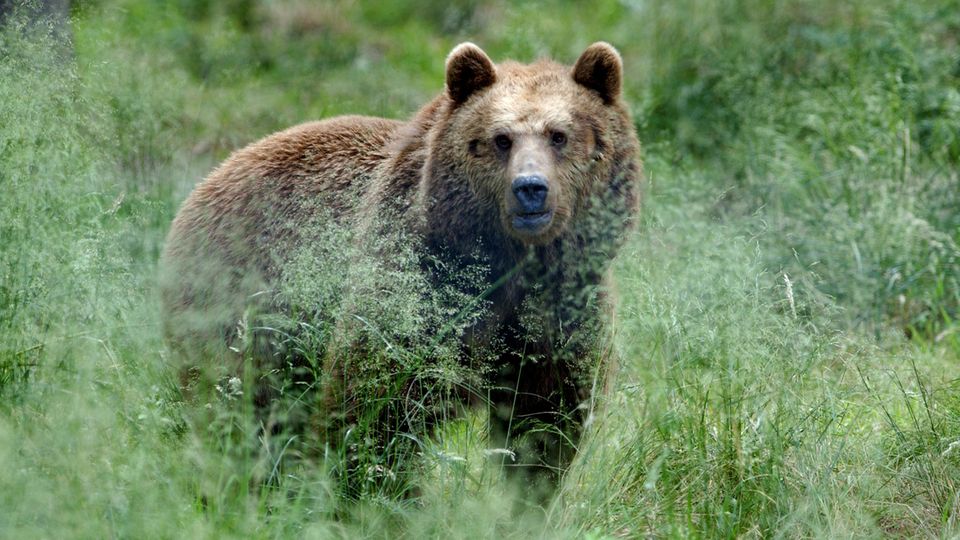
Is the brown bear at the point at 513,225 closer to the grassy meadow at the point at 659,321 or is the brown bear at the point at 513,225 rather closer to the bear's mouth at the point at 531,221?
the bear's mouth at the point at 531,221

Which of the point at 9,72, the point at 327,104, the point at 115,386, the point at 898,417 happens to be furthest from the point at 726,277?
the point at 327,104

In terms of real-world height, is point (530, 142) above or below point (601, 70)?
below

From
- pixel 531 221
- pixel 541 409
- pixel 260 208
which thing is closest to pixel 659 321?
pixel 531 221

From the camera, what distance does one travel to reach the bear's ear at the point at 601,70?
503 cm

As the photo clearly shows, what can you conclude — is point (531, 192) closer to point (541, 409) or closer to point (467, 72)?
point (467, 72)

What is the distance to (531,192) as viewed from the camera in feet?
15.0

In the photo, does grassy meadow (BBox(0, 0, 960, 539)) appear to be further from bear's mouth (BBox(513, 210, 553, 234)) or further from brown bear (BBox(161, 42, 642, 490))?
bear's mouth (BBox(513, 210, 553, 234))

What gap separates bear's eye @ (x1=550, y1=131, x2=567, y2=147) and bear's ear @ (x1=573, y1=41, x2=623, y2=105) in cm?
36

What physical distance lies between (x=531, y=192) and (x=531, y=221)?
115 mm

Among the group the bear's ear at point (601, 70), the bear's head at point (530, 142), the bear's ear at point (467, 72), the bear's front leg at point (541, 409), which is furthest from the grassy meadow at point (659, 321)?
the bear's ear at point (467, 72)

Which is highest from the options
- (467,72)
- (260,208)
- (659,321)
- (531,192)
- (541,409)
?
(467,72)

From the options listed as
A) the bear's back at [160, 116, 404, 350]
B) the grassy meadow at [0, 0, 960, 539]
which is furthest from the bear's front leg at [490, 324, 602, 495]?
the bear's back at [160, 116, 404, 350]

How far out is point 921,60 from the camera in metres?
7.60

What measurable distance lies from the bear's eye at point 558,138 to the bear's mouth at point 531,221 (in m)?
0.32
